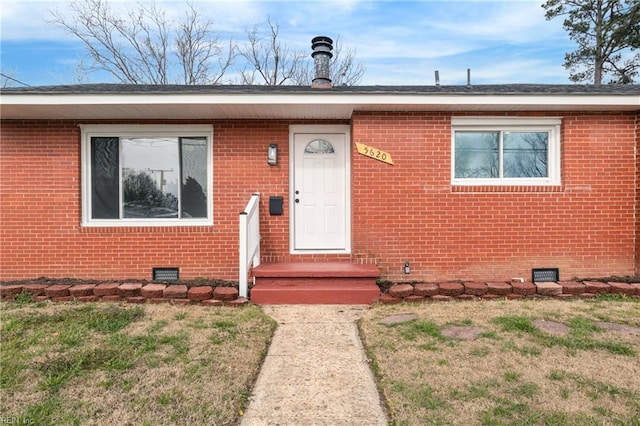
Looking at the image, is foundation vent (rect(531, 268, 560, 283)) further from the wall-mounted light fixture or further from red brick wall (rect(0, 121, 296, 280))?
red brick wall (rect(0, 121, 296, 280))

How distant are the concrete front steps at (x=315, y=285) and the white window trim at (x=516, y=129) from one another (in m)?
2.09

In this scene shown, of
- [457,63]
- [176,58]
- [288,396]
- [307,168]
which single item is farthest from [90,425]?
[176,58]

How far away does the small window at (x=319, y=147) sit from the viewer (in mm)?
6802

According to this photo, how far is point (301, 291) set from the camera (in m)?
5.77

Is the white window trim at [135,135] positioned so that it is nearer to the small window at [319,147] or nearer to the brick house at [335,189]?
the brick house at [335,189]

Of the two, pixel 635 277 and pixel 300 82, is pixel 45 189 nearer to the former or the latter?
pixel 635 277

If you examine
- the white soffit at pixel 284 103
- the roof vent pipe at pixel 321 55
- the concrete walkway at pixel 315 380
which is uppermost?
the roof vent pipe at pixel 321 55

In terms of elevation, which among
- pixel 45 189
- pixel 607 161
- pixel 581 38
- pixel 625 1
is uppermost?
pixel 625 1

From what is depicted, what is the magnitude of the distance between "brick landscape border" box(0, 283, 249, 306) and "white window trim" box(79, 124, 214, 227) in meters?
1.10

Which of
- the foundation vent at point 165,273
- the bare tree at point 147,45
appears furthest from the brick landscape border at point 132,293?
the bare tree at point 147,45

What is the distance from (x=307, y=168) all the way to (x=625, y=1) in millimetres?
20605

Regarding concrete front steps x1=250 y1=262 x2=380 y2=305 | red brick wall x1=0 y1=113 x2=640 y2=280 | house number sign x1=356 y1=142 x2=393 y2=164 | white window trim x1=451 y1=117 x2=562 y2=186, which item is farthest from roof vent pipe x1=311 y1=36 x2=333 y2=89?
concrete front steps x1=250 y1=262 x2=380 y2=305

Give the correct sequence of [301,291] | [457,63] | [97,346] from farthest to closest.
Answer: [457,63] < [301,291] < [97,346]

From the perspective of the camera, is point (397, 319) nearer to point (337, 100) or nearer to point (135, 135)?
point (337, 100)
